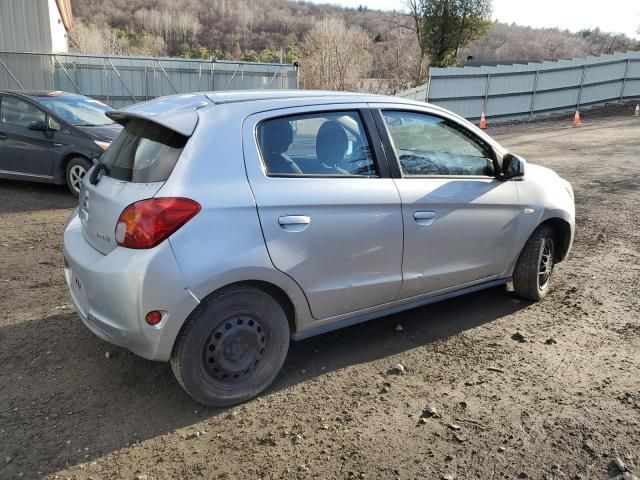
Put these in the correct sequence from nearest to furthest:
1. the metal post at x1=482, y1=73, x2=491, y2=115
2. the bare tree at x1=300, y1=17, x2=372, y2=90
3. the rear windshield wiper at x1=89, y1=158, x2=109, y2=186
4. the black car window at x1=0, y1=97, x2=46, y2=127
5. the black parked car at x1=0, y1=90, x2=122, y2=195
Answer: the rear windshield wiper at x1=89, y1=158, x2=109, y2=186 < the black parked car at x1=0, y1=90, x2=122, y2=195 < the black car window at x1=0, y1=97, x2=46, y2=127 < the metal post at x1=482, y1=73, x2=491, y2=115 < the bare tree at x1=300, y1=17, x2=372, y2=90

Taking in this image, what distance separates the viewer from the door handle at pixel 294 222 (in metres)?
2.95

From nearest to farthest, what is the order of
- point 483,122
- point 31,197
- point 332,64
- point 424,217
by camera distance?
point 424,217 < point 31,197 < point 483,122 < point 332,64

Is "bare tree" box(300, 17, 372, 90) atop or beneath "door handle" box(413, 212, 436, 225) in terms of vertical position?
atop

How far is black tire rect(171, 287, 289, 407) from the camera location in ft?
9.26

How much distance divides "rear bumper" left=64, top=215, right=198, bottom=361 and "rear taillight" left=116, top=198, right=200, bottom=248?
6cm

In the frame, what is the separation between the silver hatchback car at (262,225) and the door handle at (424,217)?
0.04 feet

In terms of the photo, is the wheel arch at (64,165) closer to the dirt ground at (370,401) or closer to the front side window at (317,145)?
the dirt ground at (370,401)

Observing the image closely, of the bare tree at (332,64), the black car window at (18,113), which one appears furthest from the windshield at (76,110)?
the bare tree at (332,64)

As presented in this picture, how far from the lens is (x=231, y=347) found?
2.97 meters

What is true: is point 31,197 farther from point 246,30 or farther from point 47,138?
point 246,30

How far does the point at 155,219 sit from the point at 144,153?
55 cm

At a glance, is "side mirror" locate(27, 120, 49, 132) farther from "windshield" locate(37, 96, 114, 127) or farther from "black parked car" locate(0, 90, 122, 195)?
"windshield" locate(37, 96, 114, 127)

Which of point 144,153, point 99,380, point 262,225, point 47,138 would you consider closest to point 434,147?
point 262,225

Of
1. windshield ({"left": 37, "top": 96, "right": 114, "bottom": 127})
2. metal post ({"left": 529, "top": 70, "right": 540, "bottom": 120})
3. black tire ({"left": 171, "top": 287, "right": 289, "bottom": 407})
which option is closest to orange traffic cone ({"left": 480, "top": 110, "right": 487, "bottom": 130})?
metal post ({"left": 529, "top": 70, "right": 540, "bottom": 120})
